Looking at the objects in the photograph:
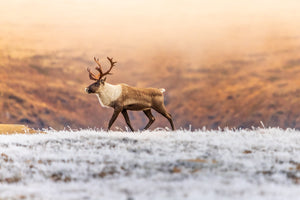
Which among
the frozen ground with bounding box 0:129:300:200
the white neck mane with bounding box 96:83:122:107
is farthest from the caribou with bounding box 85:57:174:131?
the frozen ground with bounding box 0:129:300:200

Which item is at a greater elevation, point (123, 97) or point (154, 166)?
point (123, 97)

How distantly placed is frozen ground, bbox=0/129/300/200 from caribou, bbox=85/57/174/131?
6.99 feet

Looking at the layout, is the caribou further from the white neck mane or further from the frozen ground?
the frozen ground

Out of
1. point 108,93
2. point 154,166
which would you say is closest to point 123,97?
point 108,93

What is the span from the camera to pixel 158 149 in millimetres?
10227

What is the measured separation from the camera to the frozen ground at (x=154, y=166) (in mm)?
7176

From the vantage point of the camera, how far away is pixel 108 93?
573 inches

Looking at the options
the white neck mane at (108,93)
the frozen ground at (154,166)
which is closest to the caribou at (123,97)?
the white neck mane at (108,93)

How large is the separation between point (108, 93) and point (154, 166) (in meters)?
6.33

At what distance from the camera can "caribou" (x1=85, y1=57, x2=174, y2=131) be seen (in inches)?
571

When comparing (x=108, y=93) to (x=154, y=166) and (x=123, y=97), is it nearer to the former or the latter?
(x=123, y=97)

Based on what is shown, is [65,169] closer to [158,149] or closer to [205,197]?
[158,149]

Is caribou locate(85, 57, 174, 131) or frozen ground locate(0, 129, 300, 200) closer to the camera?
frozen ground locate(0, 129, 300, 200)

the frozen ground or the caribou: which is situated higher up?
the caribou
